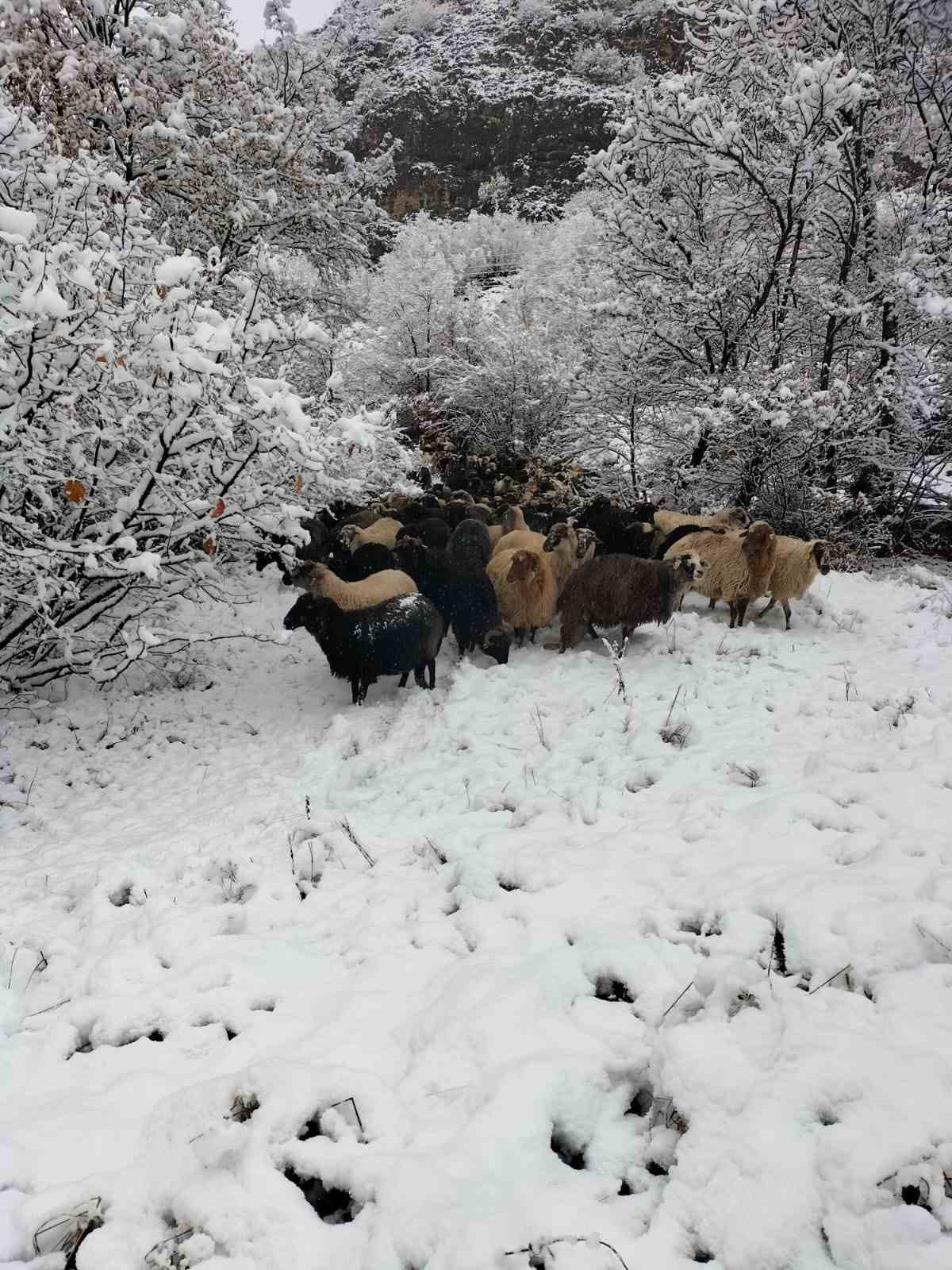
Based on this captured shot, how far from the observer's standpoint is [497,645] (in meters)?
6.66

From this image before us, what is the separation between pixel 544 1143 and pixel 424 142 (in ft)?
235

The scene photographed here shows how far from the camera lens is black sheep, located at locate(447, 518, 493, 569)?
7.07 m

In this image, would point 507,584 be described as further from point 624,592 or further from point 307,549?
point 307,549

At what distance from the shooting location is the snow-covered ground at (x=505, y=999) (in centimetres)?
175

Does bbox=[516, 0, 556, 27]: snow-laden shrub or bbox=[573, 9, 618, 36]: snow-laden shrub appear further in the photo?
bbox=[516, 0, 556, 27]: snow-laden shrub

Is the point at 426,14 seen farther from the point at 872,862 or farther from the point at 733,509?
the point at 872,862

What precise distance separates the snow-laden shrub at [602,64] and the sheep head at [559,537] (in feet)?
231

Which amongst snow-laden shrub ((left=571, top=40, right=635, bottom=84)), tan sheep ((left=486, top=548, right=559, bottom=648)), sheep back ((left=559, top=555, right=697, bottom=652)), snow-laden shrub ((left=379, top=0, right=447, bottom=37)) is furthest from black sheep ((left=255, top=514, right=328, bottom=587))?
snow-laden shrub ((left=379, top=0, right=447, bottom=37))

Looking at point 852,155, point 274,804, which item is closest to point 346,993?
point 274,804

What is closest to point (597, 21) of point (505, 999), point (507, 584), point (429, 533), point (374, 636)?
point (429, 533)

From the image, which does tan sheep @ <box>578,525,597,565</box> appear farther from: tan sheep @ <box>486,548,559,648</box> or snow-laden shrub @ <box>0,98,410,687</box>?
snow-laden shrub @ <box>0,98,410,687</box>

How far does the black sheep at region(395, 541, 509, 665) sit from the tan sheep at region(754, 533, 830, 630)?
9.71ft

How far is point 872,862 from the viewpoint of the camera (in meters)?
2.87

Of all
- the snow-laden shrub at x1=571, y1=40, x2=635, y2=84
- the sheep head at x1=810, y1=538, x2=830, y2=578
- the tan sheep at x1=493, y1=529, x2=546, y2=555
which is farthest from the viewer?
the snow-laden shrub at x1=571, y1=40, x2=635, y2=84
